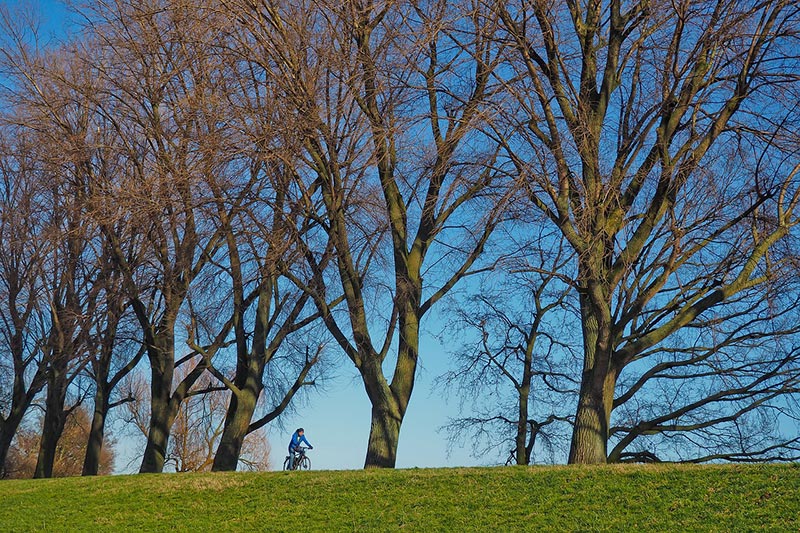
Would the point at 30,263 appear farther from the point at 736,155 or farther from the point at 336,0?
the point at 736,155

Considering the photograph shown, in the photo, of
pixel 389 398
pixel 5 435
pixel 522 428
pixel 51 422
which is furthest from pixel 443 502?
pixel 5 435

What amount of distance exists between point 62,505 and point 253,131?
747cm

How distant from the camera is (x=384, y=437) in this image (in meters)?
17.2

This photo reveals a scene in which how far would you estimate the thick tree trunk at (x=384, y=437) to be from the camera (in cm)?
1708

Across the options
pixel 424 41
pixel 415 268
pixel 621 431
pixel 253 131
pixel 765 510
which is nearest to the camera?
pixel 765 510

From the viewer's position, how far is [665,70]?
15406 mm

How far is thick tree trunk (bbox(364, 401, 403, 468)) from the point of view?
17078 mm

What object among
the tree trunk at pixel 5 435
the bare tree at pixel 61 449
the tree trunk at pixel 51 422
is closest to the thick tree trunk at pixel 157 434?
the tree trunk at pixel 51 422

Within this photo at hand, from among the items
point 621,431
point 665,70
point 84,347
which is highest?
point 665,70

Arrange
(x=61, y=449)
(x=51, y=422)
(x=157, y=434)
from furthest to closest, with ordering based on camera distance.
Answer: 1. (x=61, y=449)
2. (x=51, y=422)
3. (x=157, y=434)

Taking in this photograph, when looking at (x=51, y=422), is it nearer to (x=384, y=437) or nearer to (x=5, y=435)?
(x=5, y=435)

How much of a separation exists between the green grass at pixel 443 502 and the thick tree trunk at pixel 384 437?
5.44 feet

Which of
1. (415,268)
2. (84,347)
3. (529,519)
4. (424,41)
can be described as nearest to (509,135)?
(424,41)

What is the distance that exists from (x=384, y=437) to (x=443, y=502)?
4348 millimetres
